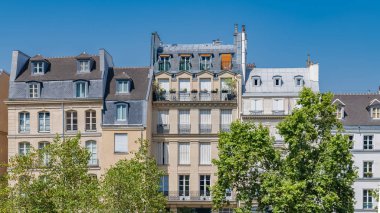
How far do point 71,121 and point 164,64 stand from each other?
1045 cm

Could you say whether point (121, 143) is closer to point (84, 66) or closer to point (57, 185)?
point (84, 66)

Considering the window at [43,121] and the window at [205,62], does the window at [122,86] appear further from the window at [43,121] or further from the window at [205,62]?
the window at [205,62]

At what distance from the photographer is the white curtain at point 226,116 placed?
48438 mm

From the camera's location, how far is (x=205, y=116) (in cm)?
4844

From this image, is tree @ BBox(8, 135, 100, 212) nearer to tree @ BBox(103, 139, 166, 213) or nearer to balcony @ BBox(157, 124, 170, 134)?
tree @ BBox(103, 139, 166, 213)

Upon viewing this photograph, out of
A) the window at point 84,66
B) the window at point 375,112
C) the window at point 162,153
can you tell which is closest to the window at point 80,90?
the window at point 84,66

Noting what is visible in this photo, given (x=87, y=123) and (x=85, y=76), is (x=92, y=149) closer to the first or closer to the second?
(x=87, y=123)

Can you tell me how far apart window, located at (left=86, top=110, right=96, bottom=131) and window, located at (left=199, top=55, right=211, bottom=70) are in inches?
441

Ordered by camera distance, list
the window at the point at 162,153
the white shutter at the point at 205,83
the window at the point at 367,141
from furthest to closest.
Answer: the white shutter at the point at 205,83
the window at the point at 162,153
the window at the point at 367,141

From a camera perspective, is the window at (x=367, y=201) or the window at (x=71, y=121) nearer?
the window at (x=367, y=201)

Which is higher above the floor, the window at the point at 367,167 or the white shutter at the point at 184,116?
the white shutter at the point at 184,116

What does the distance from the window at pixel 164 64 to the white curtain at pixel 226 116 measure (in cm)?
704

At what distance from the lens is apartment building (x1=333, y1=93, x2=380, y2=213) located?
47.1m

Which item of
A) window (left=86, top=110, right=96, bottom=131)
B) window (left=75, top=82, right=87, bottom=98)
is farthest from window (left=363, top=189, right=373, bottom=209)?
window (left=75, top=82, right=87, bottom=98)
